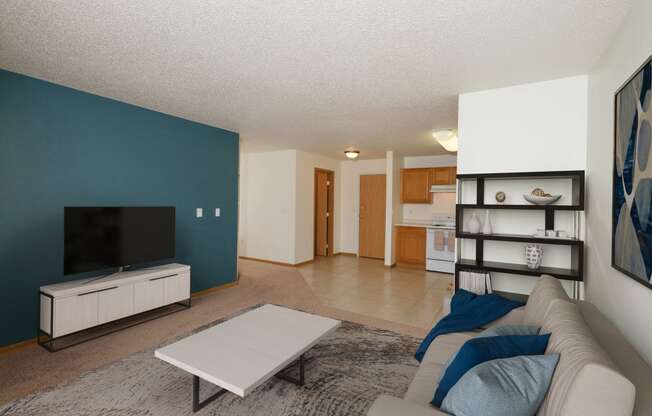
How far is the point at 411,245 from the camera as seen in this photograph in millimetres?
6910

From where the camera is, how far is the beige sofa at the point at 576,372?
97cm

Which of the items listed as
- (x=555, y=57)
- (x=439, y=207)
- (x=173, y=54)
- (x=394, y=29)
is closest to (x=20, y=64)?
(x=173, y=54)

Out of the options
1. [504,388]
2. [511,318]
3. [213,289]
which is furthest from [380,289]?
[504,388]

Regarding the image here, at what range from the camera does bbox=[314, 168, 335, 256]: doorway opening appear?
7.81 m

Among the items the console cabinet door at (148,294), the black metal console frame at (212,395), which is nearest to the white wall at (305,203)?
the console cabinet door at (148,294)

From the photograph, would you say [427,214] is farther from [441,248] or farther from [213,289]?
[213,289]

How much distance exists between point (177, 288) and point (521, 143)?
4143mm

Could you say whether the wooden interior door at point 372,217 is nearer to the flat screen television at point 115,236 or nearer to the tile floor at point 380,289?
the tile floor at point 380,289

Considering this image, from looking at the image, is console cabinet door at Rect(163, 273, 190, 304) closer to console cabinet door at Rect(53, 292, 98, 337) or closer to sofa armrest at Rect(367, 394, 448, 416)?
console cabinet door at Rect(53, 292, 98, 337)

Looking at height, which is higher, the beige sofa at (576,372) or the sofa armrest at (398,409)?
the beige sofa at (576,372)

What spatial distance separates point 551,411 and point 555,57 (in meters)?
2.52

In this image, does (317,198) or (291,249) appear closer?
(291,249)

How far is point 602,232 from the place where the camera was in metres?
2.35

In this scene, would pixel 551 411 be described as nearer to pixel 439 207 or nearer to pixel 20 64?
pixel 20 64
